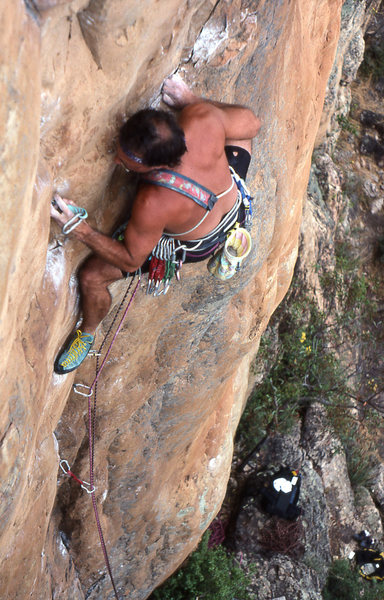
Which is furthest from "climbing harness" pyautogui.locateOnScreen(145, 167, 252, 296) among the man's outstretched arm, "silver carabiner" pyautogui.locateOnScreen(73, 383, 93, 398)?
"silver carabiner" pyautogui.locateOnScreen(73, 383, 93, 398)

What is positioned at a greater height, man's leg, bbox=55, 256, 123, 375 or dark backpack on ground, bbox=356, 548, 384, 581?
man's leg, bbox=55, 256, 123, 375

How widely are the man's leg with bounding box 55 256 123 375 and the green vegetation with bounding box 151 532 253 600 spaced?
11.9 ft

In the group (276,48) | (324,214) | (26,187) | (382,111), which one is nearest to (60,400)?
(26,187)

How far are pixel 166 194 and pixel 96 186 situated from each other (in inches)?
11.7

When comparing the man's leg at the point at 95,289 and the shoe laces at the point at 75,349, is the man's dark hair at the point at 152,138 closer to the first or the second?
the man's leg at the point at 95,289

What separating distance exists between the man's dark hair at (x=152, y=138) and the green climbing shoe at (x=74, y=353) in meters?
1.07

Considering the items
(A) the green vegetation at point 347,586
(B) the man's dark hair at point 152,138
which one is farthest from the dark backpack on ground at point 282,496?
(B) the man's dark hair at point 152,138

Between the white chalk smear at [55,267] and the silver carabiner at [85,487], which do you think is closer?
the white chalk smear at [55,267]

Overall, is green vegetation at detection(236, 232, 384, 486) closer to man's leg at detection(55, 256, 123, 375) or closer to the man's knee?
man's leg at detection(55, 256, 123, 375)

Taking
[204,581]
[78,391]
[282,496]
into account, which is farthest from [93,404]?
[282,496]

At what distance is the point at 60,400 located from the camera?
2.91 metres

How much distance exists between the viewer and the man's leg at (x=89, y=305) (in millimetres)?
2537

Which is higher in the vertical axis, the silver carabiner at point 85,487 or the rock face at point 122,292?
the rock face at point 122,292

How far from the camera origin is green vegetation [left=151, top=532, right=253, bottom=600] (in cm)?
541
